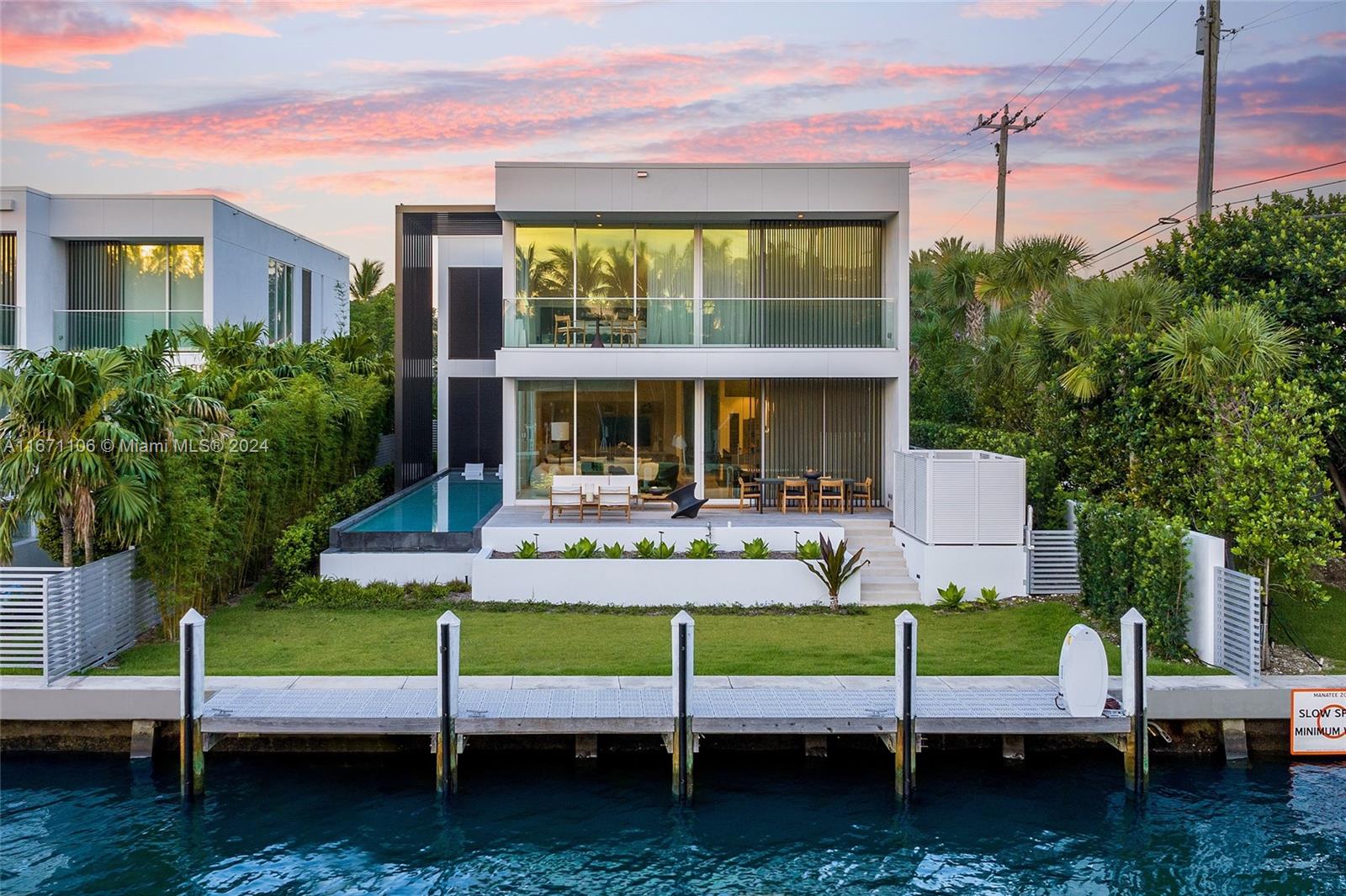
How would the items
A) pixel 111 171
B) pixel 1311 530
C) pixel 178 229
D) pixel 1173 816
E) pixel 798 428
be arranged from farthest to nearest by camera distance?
pixel 111 171, pixel 178 229, pixel 798 428, pixel 1311 530, pixel 1173 816

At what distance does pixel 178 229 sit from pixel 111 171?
490 centimetres

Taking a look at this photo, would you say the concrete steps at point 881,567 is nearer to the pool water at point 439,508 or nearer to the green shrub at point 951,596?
the green shrub at point 951,596

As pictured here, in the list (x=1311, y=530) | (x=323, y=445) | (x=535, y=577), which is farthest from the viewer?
(x=323, y=445)

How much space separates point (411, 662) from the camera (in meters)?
11.9

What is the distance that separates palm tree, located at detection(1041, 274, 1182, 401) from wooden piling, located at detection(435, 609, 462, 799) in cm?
1014

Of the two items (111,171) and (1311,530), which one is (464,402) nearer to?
(111,171)

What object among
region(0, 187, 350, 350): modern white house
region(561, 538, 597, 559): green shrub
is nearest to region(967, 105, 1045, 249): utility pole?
region(561, 538, 597, 559): green shrub

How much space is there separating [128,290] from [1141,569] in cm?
2223

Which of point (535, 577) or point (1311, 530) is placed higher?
point (1311, 530)

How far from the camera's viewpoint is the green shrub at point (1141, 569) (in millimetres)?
11914

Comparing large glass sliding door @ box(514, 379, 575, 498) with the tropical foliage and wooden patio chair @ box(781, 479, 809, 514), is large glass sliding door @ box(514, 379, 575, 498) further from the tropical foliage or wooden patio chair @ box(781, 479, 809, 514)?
the tropical foliage

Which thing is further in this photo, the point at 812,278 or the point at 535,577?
the point at 812,278

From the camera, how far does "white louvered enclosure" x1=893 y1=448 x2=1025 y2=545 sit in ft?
50.2

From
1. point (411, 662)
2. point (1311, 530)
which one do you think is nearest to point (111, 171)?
point (411, 662)
